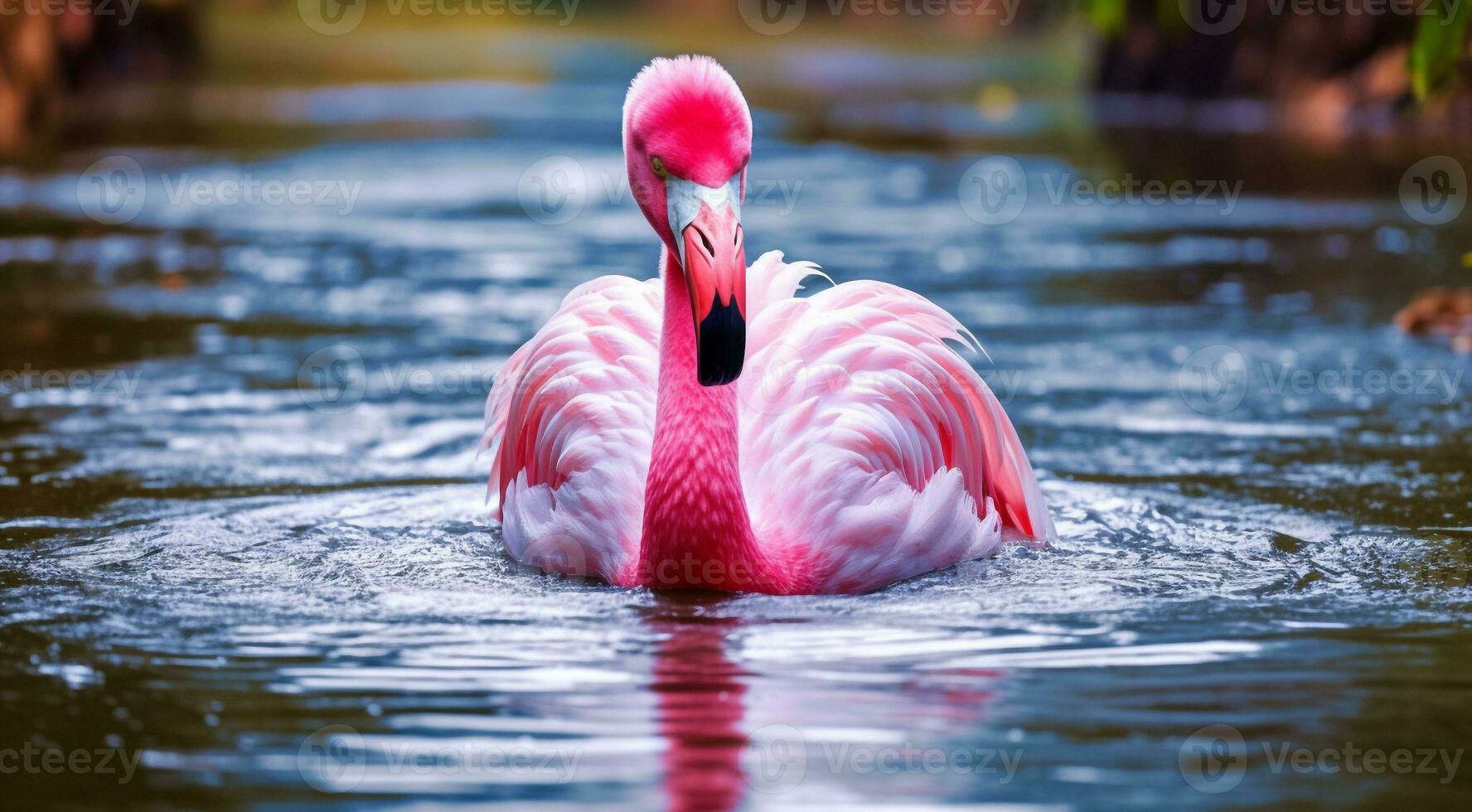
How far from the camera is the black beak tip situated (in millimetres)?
4320

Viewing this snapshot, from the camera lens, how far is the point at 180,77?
30109 mm

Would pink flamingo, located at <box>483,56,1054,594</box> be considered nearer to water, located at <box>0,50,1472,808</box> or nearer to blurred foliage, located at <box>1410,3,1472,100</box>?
water, located at <box>0,50,1472,808</box>

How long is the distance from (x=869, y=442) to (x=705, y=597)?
63cm

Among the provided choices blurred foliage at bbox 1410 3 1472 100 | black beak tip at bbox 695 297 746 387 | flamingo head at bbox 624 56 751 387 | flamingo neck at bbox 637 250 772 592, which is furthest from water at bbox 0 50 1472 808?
blurred foliage at bbox 1410 3 1472 100

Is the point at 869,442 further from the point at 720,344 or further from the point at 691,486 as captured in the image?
the point at 720,344

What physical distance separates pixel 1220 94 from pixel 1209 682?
21.9 meters

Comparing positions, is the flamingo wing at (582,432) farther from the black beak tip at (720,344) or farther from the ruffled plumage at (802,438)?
the black beak tip at (720,344)

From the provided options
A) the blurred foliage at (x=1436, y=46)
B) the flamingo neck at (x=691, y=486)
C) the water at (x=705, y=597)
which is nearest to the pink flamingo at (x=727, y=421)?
the flamingo neck at (x=691, y=486)

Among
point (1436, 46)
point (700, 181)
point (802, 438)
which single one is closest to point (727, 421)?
point (802, 438)

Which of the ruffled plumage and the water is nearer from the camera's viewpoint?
the water

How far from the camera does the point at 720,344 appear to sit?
14.2ft

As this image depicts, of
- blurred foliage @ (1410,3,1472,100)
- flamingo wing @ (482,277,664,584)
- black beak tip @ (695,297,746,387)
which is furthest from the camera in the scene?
blurred foliage @ (1410,3,1472,100)

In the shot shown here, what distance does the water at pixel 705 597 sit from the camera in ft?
12.5

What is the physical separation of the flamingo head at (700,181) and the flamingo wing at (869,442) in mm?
713
